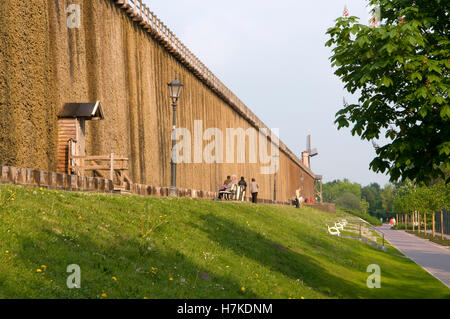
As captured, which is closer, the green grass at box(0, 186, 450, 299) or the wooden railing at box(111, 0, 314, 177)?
the green grass at box(0, 186, 450, 299)

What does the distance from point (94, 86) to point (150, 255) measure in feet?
54.4

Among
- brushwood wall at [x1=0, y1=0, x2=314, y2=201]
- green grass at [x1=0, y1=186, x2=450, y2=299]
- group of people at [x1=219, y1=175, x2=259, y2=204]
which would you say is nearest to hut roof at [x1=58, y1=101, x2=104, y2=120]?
brushwood wall at [x1=0, y1=0, x2=314, y2=201]

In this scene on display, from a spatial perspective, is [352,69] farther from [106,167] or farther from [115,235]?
[106,167]

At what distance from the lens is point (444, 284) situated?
72.1 feet

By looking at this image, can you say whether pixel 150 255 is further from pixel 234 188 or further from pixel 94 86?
pixel 234 188

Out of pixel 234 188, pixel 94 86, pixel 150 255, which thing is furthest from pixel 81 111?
pixel 234 188

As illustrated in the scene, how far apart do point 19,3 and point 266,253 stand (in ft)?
40.5

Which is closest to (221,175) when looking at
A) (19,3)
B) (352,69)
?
(19,3)

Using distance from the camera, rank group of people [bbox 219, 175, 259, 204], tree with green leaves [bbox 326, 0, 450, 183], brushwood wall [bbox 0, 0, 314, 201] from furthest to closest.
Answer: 1. group of people [bbox 219, 175, 259, 204]
2. brushwood wall [bbox 0, 0, 314, 201]
3. tree with green leaves [bbox 326, 0, 450, 183]

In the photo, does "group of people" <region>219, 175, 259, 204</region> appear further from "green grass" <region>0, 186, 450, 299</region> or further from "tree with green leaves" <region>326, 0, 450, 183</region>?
"tree with green leaves" <region>326, 0, 450, 183</region>

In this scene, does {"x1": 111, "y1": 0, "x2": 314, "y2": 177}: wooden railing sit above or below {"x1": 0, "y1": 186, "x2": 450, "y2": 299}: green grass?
above

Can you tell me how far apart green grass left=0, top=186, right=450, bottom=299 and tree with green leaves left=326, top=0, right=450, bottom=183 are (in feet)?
14.1

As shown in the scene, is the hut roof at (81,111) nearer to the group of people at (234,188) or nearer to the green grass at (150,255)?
the green grass at (150,255)

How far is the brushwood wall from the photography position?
19969 millimetres
